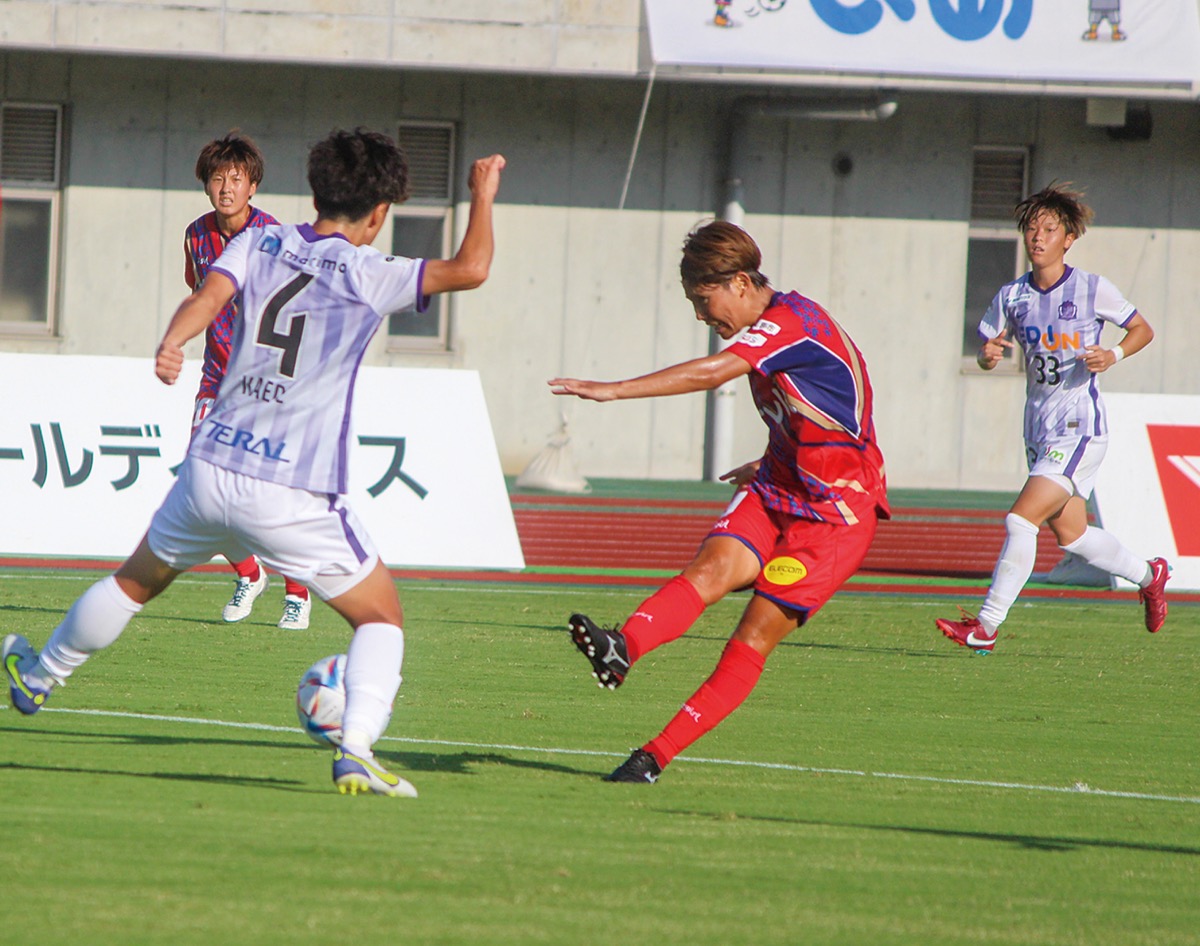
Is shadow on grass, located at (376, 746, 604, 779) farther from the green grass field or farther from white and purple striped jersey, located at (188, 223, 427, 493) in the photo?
white and purple striped jersey, located at (188, 223, 427, 493)

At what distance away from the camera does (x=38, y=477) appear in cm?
1111

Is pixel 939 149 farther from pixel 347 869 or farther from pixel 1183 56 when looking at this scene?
pixel 347 869

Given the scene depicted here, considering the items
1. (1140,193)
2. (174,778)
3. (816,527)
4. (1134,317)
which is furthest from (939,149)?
(174,778)

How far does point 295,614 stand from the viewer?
8734 millimetres

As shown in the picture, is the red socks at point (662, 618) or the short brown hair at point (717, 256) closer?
the red socks at point (662, 618)

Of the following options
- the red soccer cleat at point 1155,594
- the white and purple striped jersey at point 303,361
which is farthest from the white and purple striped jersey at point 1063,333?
the white and purple striped jersey at point 303,361

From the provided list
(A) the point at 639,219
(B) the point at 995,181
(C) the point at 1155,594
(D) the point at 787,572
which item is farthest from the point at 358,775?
(B) the point at 995,181

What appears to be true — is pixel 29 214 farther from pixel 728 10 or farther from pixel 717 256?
pixel 717 256

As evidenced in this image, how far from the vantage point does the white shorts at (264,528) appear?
4605 millimetres

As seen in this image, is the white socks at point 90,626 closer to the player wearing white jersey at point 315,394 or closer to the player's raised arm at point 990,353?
the player wearing white jersey at point 315,394

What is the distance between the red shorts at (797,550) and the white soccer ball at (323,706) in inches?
53.1

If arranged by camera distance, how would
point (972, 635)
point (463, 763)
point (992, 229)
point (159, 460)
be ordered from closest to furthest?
point (463, 763), point (972, 635), point (159, 460), point (992, 229)

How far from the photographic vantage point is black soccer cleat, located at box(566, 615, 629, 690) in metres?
4.93

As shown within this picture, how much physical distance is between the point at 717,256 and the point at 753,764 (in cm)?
166
